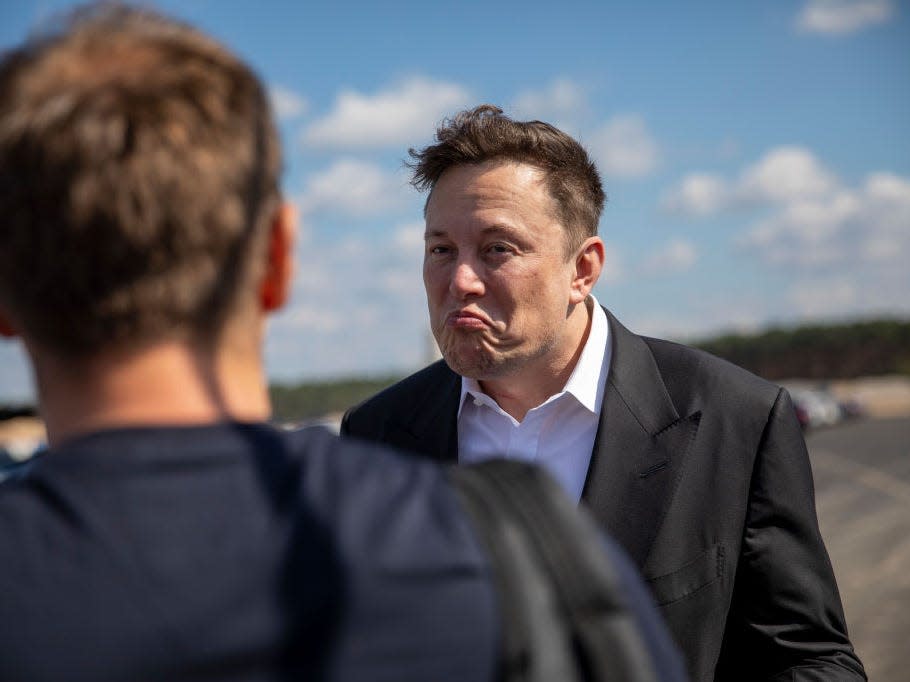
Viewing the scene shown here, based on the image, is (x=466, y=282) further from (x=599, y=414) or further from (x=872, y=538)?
(x=872, y=538)

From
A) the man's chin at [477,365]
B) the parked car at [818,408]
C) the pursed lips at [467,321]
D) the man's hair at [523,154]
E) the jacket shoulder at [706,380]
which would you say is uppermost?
the man's hair at [523,154]

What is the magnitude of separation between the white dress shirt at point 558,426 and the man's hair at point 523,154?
0.37 meters

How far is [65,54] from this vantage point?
1162 mm

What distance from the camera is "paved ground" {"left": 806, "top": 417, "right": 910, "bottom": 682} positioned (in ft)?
30.1

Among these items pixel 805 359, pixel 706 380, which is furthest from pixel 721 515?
pixel 805 359

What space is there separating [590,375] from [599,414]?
0.14 metres

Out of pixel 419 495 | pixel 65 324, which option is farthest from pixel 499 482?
pixel 65 324

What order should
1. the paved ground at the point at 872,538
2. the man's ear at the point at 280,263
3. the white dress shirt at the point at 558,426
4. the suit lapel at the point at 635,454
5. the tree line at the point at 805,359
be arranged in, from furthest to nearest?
the tree line at the point at 805,359 < the paved ground at the point at 872,538 < the white dress shirt at the point at 558,426 < the suit lapel at the point at 635,454 < the man's ear at the point at 280,263

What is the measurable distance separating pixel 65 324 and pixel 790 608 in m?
2.20

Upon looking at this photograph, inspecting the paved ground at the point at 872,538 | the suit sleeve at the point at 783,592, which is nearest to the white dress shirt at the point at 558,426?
the suit sleeve at the point at 783,592

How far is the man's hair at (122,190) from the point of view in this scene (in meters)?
1.10

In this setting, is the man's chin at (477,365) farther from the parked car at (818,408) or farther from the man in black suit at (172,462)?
the parked car at (818,408)

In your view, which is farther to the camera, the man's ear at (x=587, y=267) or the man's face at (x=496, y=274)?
the man's ear at (x=587, y=267)

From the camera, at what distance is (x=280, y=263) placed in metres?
1.28
